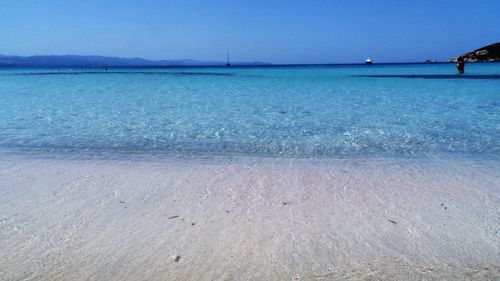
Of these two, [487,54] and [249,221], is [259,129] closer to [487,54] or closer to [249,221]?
Answer: [249,221]

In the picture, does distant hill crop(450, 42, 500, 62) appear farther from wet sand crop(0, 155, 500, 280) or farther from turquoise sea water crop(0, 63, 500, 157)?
wet sand crop(0, 155, 500, 280)

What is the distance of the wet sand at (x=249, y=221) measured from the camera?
2.64m

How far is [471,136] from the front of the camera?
7.03 meters

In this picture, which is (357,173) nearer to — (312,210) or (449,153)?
(312,210)

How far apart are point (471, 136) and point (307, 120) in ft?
11.0

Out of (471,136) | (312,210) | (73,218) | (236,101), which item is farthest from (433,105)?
(73,218)

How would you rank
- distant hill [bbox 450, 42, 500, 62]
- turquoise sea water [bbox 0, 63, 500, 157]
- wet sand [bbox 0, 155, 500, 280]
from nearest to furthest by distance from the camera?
wet sand [bbox 0, 155, 500, 280] → turquoise sea water [bbox 0, 63, 500, 157] → distant hill [bbox 450, 42, 500, 62]

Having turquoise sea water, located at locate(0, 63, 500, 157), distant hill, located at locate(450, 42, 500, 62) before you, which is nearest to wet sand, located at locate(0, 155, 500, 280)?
turquoise sea water, located at locate(0, 63, 500, 157)

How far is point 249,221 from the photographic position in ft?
11.2

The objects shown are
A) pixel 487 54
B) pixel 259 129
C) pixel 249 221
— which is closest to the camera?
pixel 249 221

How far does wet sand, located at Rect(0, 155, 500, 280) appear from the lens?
104 inches

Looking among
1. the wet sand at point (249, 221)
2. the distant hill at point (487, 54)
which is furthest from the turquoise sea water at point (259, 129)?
the distant hill at point (487, 54)

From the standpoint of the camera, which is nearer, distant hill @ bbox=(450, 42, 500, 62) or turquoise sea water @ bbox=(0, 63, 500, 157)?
turquoise sea water @ bbox=(0, 63, 500, 157)

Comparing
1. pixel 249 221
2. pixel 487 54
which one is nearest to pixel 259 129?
pixel 249 221
